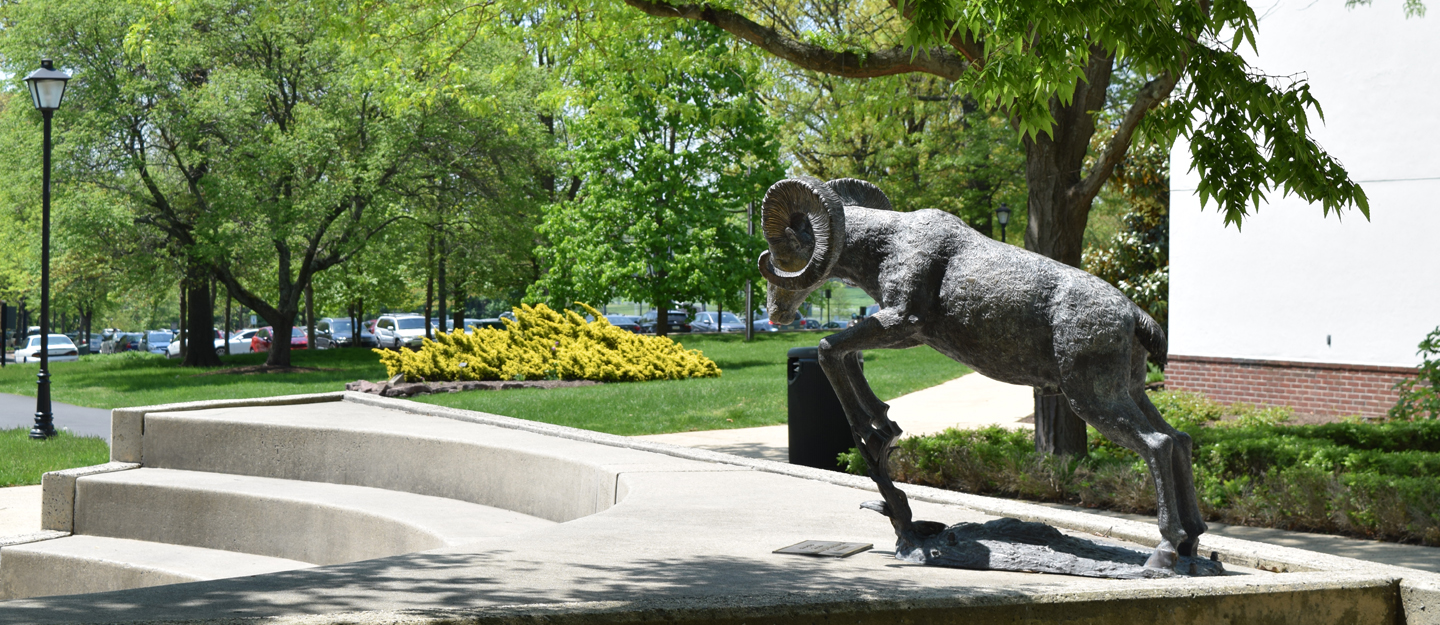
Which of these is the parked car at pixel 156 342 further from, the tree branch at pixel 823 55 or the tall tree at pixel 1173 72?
the tall tree at pixel 1173 72

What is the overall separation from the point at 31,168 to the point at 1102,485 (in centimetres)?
2432

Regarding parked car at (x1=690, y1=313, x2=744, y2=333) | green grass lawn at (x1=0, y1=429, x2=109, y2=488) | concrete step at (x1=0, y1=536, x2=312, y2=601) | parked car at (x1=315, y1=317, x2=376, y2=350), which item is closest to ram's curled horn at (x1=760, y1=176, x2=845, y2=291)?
concrete step at (x1=0, y1=536, x2=312, y2=601)

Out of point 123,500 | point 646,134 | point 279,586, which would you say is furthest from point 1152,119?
point 646,134

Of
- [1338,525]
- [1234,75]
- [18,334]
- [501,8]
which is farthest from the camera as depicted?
[18,334]

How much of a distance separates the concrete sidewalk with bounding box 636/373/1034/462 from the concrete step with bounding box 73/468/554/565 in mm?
3604

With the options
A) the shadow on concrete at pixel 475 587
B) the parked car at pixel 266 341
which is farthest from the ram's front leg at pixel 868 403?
the parked car at pixel 266 341

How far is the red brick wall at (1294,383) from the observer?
1364cm

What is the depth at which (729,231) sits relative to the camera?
3130cm

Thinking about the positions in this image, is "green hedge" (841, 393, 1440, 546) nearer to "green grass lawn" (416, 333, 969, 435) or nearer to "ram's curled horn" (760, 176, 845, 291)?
"ram's curled horn" (760, 176, 845, 291)

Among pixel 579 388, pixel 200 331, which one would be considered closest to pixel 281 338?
pixel 200 331

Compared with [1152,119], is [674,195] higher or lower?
higher

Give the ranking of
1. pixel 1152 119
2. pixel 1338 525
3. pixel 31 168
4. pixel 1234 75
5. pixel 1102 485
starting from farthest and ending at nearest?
pixel 31 168, pixel 1102 485, pixel 1338 525, pixel 1152 119, pixel 1234 75

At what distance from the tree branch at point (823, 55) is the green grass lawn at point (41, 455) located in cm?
807

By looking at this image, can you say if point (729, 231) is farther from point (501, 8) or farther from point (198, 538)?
point (198, 538)
